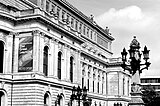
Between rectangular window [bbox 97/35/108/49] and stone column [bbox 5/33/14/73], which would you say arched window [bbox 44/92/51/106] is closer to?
stone column [bbox 5/33/14/73]

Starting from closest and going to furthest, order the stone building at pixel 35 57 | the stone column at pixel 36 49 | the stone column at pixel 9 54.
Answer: the stone building at pixel 35 57
the stone column at pixel 36 49
the stone column at pixel 9 54

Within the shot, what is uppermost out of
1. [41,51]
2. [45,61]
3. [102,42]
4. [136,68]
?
[102,42]

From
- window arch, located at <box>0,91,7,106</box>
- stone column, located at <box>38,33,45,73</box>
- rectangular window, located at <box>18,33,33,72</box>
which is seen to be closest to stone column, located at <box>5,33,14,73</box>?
rectangular window, located at <box>18,33,33,72</box>

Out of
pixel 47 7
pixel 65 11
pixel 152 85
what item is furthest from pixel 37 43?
pixel 152 85

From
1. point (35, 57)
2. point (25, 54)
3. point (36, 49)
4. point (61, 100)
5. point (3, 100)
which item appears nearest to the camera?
point (3, 100)

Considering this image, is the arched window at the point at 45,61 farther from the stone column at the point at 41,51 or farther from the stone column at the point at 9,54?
the stone column at the point at 9,54

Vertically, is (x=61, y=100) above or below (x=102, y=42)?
below

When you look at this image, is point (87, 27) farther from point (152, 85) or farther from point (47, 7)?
point (152, 85)

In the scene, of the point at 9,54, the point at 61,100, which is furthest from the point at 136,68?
the point at 61,100

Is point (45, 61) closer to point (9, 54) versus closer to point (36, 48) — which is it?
point (36, 48)

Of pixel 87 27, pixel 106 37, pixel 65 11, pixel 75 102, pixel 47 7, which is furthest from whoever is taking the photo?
pixel 106 37

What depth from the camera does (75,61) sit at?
54.7 meters

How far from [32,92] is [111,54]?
62085 millimetres

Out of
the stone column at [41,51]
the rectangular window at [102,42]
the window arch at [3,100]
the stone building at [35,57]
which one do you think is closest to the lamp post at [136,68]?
the stone building at [35,57]
